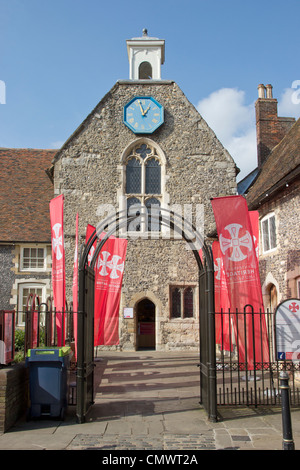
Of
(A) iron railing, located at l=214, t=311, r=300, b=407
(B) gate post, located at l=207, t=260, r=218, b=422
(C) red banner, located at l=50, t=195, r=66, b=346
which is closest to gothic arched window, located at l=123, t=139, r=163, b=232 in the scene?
(A) iron railing, located at l=214, t=311, r=300, b=407

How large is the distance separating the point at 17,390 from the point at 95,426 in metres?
1.32

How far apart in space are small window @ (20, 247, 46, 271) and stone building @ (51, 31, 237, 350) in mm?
1826

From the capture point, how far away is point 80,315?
22.6ft

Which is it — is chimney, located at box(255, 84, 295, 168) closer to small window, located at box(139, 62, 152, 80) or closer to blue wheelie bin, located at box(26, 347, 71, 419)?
small window, located at box(139, 62, 152, 80)

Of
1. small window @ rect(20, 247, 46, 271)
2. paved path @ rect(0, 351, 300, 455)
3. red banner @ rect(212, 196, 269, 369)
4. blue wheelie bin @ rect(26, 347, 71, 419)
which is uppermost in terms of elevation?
small window @ rect(20, 247, 46, 271)

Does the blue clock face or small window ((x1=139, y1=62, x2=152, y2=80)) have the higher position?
small window ((x1=139, y1=62, x2=152, y2=80))

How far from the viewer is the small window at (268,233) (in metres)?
12.3

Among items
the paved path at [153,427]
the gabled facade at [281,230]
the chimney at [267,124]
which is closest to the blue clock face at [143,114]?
the chimney at [267,124]

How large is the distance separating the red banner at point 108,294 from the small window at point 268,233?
414cm

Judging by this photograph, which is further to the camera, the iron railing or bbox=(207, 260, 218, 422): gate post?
the iron railing

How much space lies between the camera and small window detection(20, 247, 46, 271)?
1733 cm

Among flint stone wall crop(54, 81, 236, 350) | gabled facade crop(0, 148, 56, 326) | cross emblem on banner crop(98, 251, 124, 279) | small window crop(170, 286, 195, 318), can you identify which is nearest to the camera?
cross emblem on banner crop(98, 251, 124, 279)

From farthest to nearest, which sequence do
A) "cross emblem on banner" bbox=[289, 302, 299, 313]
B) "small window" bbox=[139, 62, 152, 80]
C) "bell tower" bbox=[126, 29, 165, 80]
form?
"small window" bbox=[139, 62, 152, 80] < "bell tower" bbox=[126, 29, 165, 80] < "cross emblem on banner" bbox=[289, 302, 299, 313]

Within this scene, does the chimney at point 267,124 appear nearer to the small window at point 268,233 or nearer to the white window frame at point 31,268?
the small window at point 268,233
